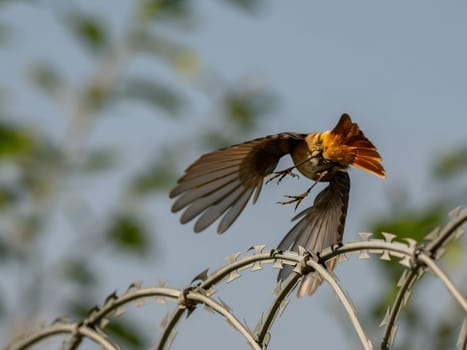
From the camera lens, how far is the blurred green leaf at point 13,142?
1.44 m

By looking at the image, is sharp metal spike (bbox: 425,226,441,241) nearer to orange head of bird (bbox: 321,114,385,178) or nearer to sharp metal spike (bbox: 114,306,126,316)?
orange head of bird (bbox: 321,114,385,178)

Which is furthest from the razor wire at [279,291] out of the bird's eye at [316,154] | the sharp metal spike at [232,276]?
the bird's eye at [316,154]

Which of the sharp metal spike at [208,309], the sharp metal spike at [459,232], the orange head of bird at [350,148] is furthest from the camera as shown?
the orange head of bird at [350,148]

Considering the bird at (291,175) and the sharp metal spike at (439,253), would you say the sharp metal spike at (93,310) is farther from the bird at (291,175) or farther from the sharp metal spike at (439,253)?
the sharp metal spike at (439,253)

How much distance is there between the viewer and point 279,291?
1.30m

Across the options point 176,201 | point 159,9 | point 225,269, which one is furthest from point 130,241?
point 159,9

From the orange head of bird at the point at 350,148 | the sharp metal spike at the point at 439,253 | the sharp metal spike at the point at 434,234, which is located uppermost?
the orange head of bird at the point at 350,148

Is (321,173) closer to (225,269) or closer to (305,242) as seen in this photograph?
(305,242)

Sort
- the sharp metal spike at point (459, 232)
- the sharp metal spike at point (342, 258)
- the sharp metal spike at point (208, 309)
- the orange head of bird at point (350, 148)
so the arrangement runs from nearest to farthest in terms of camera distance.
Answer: the sharp metal spike at point (459, 232)
the sharp metal spike at point (342, 258)
the sharp metal spike at point (208, 309)
the orange head of bird at point (350, 148)

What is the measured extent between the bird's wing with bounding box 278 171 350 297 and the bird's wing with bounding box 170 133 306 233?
3.1 inches

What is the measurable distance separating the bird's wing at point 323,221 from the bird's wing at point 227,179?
8 cm

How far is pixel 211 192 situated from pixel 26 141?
0.87 ft

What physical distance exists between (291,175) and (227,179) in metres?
0.10

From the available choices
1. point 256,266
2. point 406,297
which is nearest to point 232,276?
point 256,266
